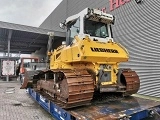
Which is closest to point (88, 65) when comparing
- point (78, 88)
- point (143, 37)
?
point (78, 88)

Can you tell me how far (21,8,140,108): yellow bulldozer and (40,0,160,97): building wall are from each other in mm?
4393

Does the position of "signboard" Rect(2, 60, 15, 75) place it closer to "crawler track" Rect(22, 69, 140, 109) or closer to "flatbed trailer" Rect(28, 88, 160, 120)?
"crawler track" Rect(22, 69, 140, 109)

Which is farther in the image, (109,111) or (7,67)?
(7,67)

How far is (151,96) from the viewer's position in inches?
405

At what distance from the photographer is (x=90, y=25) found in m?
5.92

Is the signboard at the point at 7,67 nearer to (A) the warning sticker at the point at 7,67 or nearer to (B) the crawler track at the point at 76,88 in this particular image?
(A) the warning sticker at the point at 7,67

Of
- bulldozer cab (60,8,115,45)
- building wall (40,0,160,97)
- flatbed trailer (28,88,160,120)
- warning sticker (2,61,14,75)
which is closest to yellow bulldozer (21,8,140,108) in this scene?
bulldozer cab (60,8,115,45)

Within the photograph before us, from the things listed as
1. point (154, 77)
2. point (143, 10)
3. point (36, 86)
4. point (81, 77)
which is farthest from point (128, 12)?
point (81, 77)

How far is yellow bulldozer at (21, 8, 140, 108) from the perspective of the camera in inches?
184

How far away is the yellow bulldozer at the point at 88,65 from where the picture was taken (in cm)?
467

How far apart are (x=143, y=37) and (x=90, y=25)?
6192 millimetres

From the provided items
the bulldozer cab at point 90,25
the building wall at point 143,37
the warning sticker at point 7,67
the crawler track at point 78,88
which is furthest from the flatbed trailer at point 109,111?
the warning sticker at point 7,67

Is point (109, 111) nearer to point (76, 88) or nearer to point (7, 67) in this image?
point (76, 88)

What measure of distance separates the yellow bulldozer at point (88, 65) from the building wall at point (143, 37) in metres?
4.39
